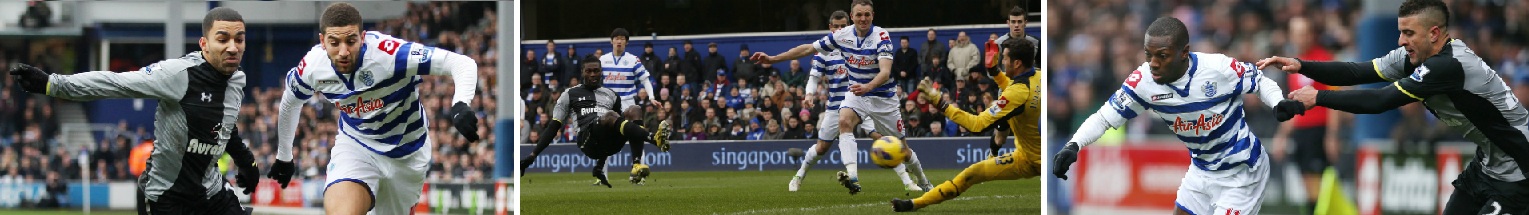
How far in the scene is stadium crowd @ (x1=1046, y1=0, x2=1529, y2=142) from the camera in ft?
24.5

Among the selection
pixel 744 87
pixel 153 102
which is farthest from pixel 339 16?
pixel 153 102

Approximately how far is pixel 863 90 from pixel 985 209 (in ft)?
5.39

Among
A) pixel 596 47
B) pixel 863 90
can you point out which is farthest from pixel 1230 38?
pixel 596 47

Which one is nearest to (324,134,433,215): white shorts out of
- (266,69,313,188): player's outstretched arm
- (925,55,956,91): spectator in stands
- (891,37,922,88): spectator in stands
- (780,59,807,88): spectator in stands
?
(266,69,313,188): player's outstretched arm

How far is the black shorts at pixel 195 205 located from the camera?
673 centimetres

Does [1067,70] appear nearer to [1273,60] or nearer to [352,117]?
[1273,60]

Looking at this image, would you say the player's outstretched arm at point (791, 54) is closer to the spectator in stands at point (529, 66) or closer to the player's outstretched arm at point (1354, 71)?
the spectator in stands at point (529, 66)

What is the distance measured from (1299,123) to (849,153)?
277 centimetres

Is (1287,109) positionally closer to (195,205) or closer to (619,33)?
(195,205)

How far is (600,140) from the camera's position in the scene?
35.1 ft

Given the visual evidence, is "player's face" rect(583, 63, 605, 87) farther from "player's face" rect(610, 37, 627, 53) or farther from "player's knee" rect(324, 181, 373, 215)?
"player's knee" rect(324, 181, 373, 215)

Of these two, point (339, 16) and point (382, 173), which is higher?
point (339, 16)

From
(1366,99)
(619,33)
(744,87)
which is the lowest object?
(1366,99)

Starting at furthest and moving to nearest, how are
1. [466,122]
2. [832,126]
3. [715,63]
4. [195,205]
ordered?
[715,63], [832,126], [195,205], [466,122]
